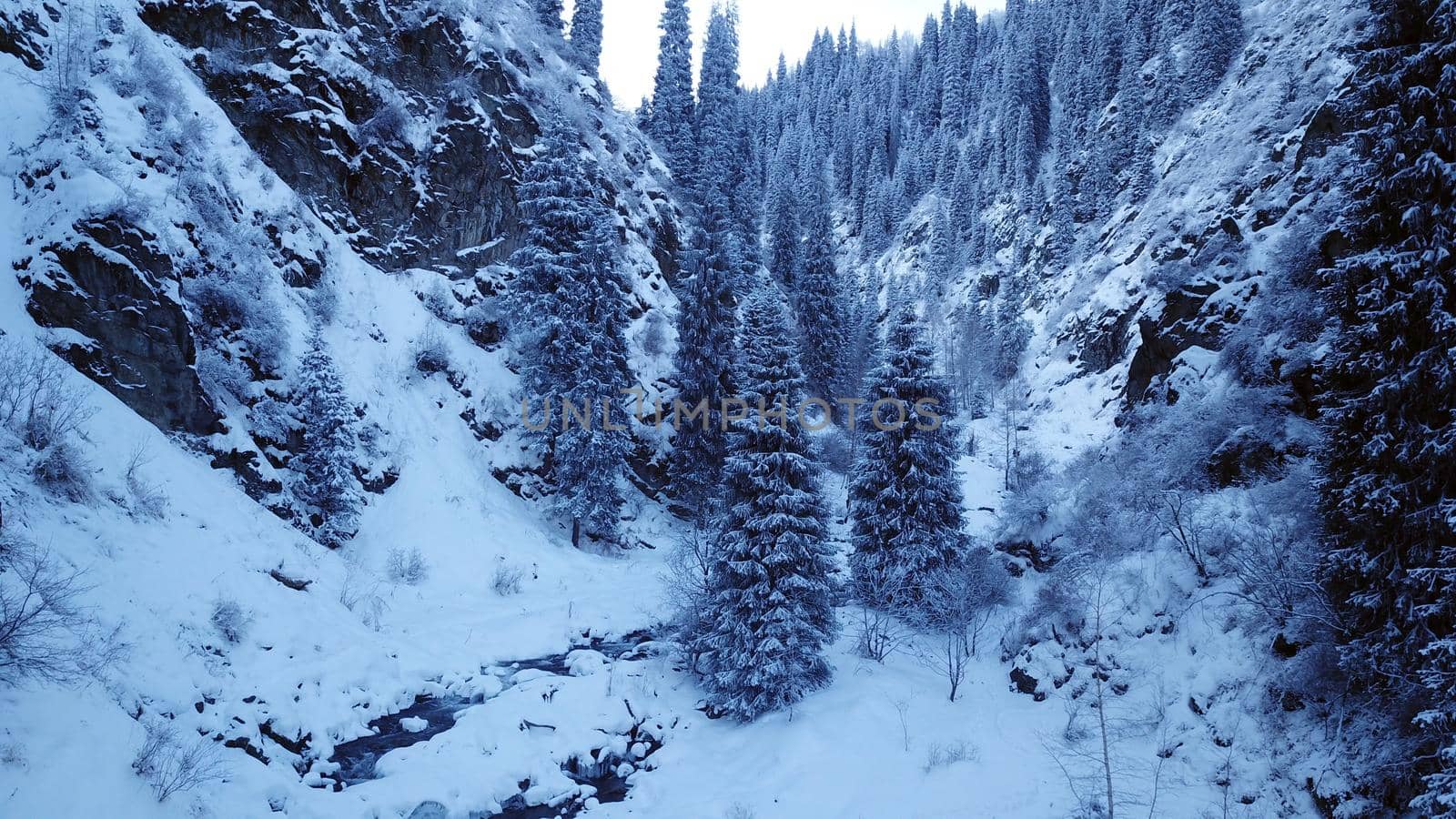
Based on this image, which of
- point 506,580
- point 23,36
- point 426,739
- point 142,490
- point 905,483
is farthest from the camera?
point 506,580

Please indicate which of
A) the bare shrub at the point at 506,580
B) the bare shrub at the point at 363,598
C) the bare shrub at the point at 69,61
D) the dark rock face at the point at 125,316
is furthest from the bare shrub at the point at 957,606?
the bare shrub at the point at 69,61

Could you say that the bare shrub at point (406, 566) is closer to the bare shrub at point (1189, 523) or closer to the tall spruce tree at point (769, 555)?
the tall spruce tree at point (769, 555)

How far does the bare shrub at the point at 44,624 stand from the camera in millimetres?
8273

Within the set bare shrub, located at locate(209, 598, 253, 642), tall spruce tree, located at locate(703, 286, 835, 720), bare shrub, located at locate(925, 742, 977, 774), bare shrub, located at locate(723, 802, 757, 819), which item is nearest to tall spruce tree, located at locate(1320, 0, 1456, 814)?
bare shrub, located at locate(925, 742, 977, 774)

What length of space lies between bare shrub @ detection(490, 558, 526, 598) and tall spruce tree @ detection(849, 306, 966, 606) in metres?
11.1

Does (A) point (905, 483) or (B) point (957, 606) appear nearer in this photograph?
(B) point (957, 606)

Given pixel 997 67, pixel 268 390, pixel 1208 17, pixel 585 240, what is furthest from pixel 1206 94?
pixel 268 390

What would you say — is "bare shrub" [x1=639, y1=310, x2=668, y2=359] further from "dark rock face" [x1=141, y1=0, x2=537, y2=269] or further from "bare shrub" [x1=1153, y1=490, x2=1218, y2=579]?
"bare shrub" [x1=1153, y1=490, x2=1218, y2=579]

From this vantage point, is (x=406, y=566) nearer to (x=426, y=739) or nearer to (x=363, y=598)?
(x=363, y=598)

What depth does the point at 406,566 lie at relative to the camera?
2031 centimetres

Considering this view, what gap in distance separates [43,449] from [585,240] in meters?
19.7

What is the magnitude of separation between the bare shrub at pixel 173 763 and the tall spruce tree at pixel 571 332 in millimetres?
16594

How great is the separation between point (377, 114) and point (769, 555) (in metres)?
27.4

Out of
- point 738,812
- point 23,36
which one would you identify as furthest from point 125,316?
point 738,812
